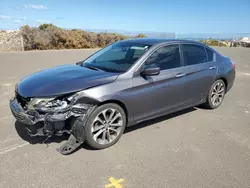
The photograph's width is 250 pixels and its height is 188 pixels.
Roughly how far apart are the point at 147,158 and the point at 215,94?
8.74 feet

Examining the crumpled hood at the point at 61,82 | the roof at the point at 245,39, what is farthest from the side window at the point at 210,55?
the roof at the point at 245,39


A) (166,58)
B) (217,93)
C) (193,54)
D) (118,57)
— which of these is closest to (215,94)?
(217,93)

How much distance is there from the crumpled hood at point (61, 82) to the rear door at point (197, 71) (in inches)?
62.2

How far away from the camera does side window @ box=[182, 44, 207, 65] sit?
4505 mm

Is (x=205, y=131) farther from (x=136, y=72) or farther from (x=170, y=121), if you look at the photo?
(x=136, y=72)

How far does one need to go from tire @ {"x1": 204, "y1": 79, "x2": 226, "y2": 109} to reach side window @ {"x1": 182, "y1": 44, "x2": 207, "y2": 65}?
2.12 ft

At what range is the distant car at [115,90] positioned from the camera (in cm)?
322

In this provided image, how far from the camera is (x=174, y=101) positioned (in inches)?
169

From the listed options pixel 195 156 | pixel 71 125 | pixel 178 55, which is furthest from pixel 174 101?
pixel 71 125

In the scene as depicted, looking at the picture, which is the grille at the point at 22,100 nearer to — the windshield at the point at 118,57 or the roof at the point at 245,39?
the windshield at the point at 118,57

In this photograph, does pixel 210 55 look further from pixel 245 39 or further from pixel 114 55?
pixel 245 39

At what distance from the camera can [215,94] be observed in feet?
17.1

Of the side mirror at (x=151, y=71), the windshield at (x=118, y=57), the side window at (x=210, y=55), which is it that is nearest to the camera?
the side mirror at (x=151, y=71)

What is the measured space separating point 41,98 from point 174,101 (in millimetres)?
2290
